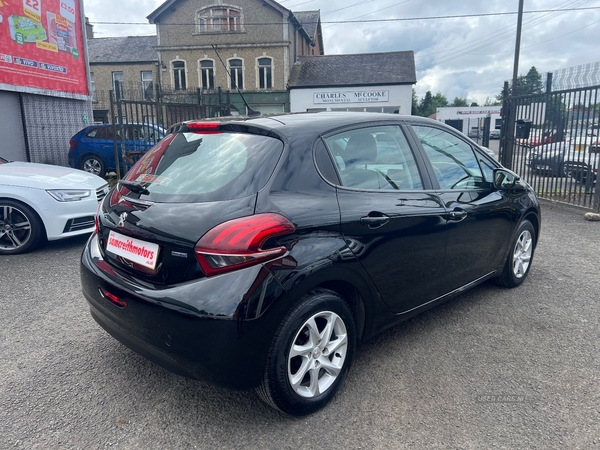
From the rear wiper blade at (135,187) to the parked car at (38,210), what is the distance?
298cm

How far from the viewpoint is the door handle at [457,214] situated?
3.22m

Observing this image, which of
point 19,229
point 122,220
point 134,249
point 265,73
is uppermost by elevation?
point 265,73

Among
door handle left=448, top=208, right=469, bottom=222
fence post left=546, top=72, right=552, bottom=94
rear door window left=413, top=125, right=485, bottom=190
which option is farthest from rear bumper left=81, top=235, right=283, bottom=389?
fence post left=546, top=72, right=552, bottom=94

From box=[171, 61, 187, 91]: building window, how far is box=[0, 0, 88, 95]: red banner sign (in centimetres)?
2087

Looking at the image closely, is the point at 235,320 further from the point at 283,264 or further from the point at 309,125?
the point at 309,125

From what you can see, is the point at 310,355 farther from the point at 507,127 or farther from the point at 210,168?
the point at 507,127

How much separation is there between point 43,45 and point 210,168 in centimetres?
1097

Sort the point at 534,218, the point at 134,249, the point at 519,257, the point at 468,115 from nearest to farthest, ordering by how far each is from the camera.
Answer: the point at 134,249, the point at 519,257, the point at 534,218, the point at 468,115

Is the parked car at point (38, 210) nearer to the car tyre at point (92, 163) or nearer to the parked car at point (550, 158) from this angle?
the car tyre at point (92, 163)

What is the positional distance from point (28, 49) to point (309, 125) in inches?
421

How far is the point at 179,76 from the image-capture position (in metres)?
32.8

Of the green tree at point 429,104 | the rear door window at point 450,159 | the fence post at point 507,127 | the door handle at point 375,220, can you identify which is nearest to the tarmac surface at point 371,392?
the door handle at point 375,220

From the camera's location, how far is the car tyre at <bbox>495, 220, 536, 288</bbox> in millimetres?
4160

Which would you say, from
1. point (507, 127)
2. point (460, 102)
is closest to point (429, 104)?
point (460, 102)
